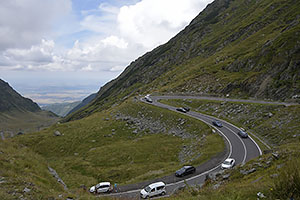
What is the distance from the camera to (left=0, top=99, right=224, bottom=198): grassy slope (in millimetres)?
34219

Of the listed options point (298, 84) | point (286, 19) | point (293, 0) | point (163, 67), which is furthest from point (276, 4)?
point (298, 84)

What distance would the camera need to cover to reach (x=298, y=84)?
163 feet

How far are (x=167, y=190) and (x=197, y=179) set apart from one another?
178 inches

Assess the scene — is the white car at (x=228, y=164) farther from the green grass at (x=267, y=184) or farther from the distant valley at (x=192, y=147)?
the green grass at (x=267, y=184)

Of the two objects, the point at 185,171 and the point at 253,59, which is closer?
the point at 185,171

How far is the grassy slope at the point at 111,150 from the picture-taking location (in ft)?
112

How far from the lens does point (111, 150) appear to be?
4662cm

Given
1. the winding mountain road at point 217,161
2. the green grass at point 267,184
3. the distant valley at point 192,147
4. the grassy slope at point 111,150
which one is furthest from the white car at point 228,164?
the green grass at point 267,184

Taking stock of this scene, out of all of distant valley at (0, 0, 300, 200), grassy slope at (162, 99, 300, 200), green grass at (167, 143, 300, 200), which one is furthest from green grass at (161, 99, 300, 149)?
green grass at (167, 143, 300, 200)

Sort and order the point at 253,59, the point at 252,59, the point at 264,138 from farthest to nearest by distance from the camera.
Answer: the point at 252,59, the point at 253,59, the point at 264,138

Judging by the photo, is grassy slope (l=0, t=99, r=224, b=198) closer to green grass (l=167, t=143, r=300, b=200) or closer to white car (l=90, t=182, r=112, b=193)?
white car (l=90, t=182, r=112, b=193)

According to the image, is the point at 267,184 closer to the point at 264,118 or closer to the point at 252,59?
the point at 264,118

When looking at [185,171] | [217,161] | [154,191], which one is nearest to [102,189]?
[154,191]

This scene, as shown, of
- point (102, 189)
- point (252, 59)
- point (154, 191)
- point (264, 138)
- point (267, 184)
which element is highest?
point (252, 59)
